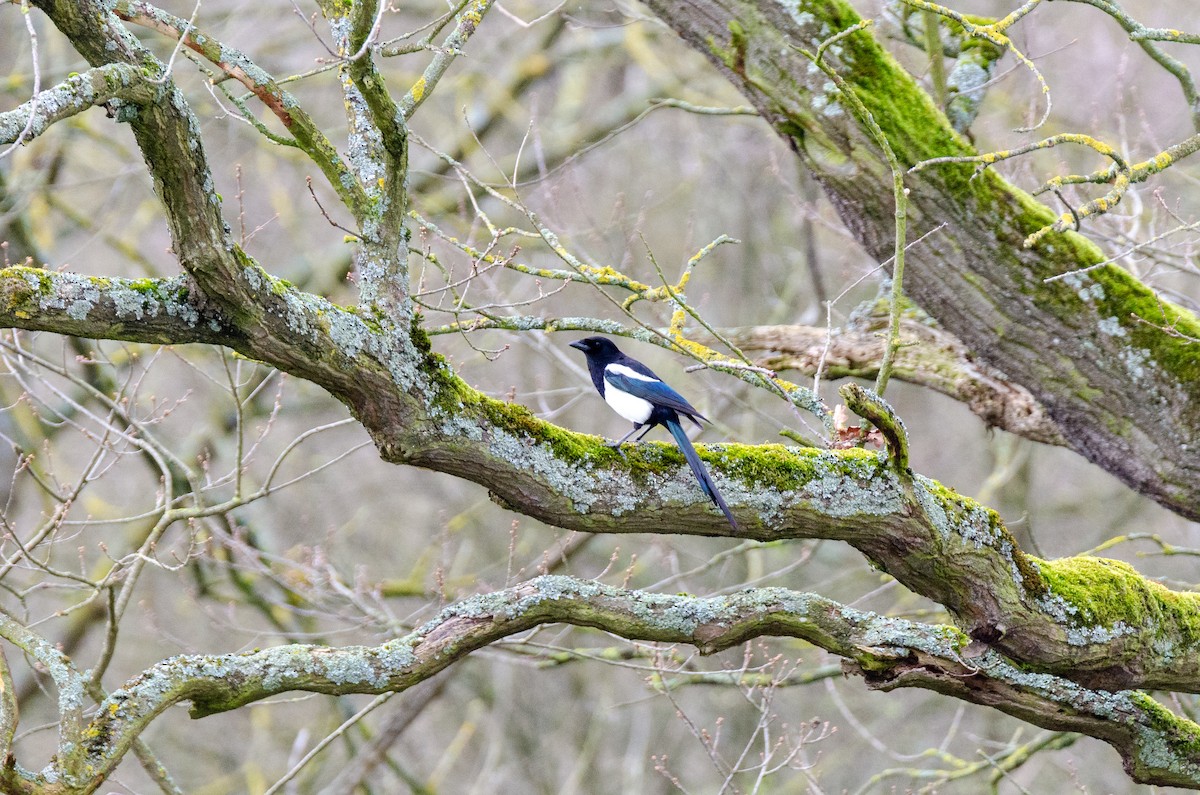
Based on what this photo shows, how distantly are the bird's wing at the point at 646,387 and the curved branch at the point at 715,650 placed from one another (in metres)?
0.97

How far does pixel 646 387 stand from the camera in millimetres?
5125

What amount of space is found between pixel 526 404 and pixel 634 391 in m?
4.41

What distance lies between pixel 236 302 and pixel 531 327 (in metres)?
1.80

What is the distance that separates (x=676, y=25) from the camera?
17.9 ft

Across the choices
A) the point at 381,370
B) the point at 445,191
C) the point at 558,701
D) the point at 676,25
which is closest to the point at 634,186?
the point at 445,191

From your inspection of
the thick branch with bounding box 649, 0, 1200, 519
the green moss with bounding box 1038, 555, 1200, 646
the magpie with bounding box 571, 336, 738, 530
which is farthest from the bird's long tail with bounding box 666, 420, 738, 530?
the thick branch with bounding box 649, 0, 1200, 519

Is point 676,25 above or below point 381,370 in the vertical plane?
above

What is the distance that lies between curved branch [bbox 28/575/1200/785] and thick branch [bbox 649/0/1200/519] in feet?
4.62

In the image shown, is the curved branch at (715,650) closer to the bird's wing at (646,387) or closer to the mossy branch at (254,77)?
the bird's wing at (646,387)

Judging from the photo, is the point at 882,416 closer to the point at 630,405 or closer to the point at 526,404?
the point at 630,405

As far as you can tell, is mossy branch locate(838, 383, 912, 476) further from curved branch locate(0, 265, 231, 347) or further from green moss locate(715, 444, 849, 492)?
curved branch locate(0, 265, 231, 347)

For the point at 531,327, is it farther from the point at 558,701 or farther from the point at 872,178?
the point at 558,701

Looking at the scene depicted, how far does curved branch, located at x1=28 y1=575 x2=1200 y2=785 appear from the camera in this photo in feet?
11.8

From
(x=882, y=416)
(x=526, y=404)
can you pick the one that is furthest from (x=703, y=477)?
(x=526, y=404)
